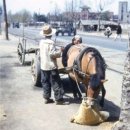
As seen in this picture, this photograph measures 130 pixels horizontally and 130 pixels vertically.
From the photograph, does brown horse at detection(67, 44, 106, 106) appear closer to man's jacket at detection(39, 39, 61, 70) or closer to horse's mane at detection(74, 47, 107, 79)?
horse's mane at detection(74, 47, 107, 79)

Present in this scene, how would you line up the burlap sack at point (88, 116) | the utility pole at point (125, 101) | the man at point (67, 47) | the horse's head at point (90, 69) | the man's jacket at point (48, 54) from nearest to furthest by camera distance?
the utility pole at point (125, 101), the burlap sack at point (88, 116), the horse's head at point (90, 69), the man's jacket at point (48, 54), the man at point (67, 47)

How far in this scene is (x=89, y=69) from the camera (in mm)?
9352

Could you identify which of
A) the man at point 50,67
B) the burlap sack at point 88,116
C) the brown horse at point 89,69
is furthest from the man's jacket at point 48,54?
the burlap sack at point 88,116

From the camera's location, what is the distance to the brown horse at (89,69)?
29.4 feet

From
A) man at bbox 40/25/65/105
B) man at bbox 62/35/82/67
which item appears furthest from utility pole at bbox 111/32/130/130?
man at bbox 62/35/82/67

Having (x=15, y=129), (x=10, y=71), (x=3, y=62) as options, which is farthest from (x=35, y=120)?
(x=3, y=62)

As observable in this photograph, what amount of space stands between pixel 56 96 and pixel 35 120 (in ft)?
5.17

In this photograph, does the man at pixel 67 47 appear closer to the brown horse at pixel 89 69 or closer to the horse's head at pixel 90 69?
the brown horse at pixel 89 69

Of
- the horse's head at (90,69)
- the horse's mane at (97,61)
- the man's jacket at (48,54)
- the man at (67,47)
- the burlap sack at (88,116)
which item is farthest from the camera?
the man at (67,47)

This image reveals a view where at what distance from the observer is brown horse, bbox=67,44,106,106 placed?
8.95m

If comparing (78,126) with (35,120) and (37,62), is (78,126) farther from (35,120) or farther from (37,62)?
(37,62)

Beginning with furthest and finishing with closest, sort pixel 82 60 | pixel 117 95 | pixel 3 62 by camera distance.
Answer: pixel 3 62 < pixel 117 95 < pixel 82 60

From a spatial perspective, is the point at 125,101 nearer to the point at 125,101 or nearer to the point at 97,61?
the point at 125,101

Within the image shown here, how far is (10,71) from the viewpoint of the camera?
1769 centimetres
